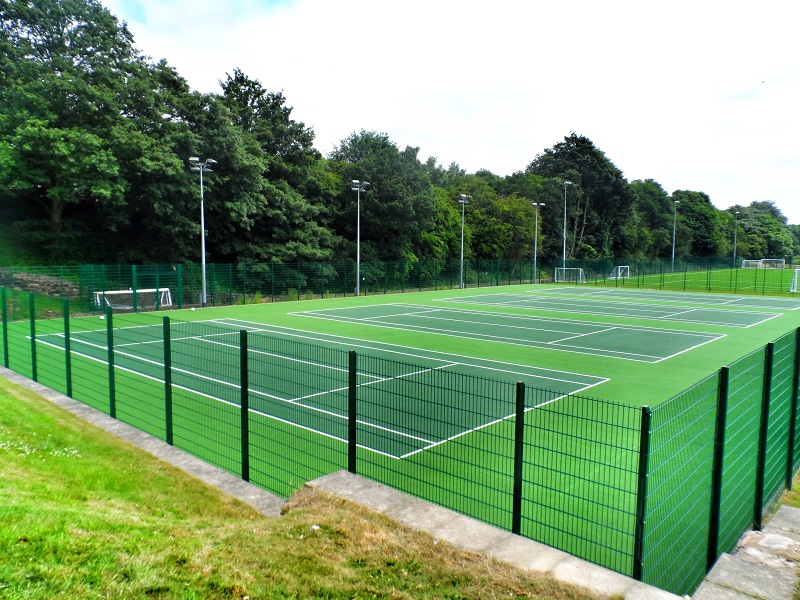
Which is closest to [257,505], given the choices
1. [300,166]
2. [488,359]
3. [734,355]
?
[488,359]

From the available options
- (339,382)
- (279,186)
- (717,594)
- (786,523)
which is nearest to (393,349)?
(339,382)

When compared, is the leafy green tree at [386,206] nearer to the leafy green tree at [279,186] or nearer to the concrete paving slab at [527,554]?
the leafy green tree at [279,186]

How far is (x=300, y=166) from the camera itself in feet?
152

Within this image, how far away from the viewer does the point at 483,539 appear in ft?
16.4

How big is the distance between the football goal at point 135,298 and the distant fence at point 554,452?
1513 centimetres

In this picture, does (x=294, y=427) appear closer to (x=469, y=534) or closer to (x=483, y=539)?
(x=469, y=534)

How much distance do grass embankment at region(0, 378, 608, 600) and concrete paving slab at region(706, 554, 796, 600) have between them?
1.17 m

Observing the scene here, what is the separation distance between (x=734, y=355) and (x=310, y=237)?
30409mm

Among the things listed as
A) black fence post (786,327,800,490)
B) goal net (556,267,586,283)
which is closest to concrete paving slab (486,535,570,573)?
black fence post (786,327,800,490)

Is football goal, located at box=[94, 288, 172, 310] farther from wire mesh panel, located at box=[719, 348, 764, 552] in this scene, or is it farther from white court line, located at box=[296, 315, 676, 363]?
wire mesh panel, located at box=[719, 348, 764, 552]

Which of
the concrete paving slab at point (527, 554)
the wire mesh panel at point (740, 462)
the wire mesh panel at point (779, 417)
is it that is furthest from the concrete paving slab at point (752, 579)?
the wire mesh panel at point (779, 417)

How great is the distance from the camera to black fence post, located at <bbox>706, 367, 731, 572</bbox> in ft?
17.3

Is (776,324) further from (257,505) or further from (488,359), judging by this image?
(257,505)

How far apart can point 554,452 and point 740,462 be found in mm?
1933
